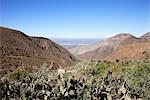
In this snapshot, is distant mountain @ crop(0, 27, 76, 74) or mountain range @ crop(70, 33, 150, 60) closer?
distant mountain @ crop(0, 27, 76, 74)

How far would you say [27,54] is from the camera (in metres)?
40.0

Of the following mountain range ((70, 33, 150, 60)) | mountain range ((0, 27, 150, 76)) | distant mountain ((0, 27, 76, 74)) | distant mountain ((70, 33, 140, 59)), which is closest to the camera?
distant mountain ((0, 27, 76, 74))

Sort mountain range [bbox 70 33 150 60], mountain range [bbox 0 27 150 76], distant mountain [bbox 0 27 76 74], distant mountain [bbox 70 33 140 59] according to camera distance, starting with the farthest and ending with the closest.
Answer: distant mountain [bbox 70 33 140 59] → mountain range [bbox 70 33 150 60] → mountain range [bbox 0 27 150 76] → distant mountain [bbox 0 27 76 74]

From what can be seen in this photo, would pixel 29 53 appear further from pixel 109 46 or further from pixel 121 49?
pixel 109 46

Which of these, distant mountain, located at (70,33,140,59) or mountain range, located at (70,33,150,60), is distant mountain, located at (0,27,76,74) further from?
distant mountain, located at (70,33,140,59)

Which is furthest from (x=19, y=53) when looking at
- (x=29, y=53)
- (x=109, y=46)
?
(x=109, y=46)

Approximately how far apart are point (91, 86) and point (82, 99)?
0.72m

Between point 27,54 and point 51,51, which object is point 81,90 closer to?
point 27,54

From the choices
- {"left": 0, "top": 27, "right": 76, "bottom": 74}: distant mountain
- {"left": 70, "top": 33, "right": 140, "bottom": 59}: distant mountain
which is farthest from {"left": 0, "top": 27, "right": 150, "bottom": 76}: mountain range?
{"left": 70, "top": 33, "right": 140, "bottom": 59}: distant mountain

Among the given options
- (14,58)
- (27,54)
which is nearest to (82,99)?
(14,58)

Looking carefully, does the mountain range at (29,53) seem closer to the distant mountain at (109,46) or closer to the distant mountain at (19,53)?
the distant mountain at (19,53)

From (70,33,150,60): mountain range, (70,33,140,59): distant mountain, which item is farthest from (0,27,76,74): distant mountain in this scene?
(70,33,140,59): distant mountain

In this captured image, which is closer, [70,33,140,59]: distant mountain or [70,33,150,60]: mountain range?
[70,33,150,60]: mountain range

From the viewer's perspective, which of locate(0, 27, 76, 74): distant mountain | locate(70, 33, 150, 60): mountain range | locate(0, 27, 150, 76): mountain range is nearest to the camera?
locate(0, 27, 76, 74): distant mountain
